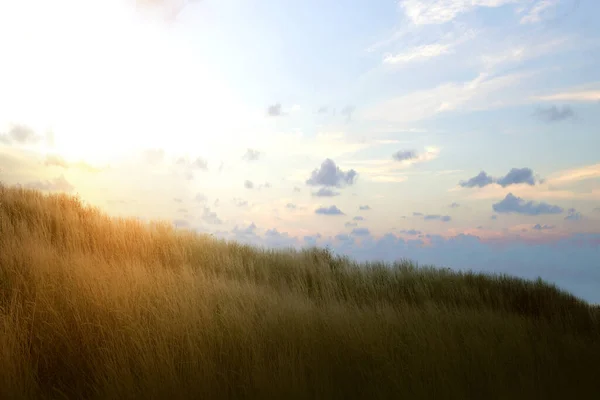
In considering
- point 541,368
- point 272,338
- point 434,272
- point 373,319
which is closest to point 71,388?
point 272,338

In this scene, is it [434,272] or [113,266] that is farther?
[434,272]

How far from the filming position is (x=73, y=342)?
479 centimetres

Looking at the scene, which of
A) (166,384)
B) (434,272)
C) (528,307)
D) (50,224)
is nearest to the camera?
(166,384)

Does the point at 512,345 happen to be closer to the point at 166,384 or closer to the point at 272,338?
the point at 272,338

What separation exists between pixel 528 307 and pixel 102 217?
9918 mm

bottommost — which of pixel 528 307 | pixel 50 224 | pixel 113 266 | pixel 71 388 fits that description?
pixel 528 307

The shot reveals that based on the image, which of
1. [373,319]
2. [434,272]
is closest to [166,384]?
[373,319]

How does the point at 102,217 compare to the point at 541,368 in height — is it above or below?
above

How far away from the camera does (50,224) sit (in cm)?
961

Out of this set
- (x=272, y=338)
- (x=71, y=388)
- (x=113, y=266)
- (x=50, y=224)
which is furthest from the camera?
(x=50, y=224)

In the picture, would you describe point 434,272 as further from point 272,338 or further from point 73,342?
point 73,342

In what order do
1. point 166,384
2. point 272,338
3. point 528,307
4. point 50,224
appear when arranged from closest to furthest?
1. point 166,384
2. point 272,338
3. point 50,224
4. point 528,307

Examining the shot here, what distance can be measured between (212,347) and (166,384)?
0.84 m

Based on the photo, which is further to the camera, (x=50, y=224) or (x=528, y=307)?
(x=528, y=307)
